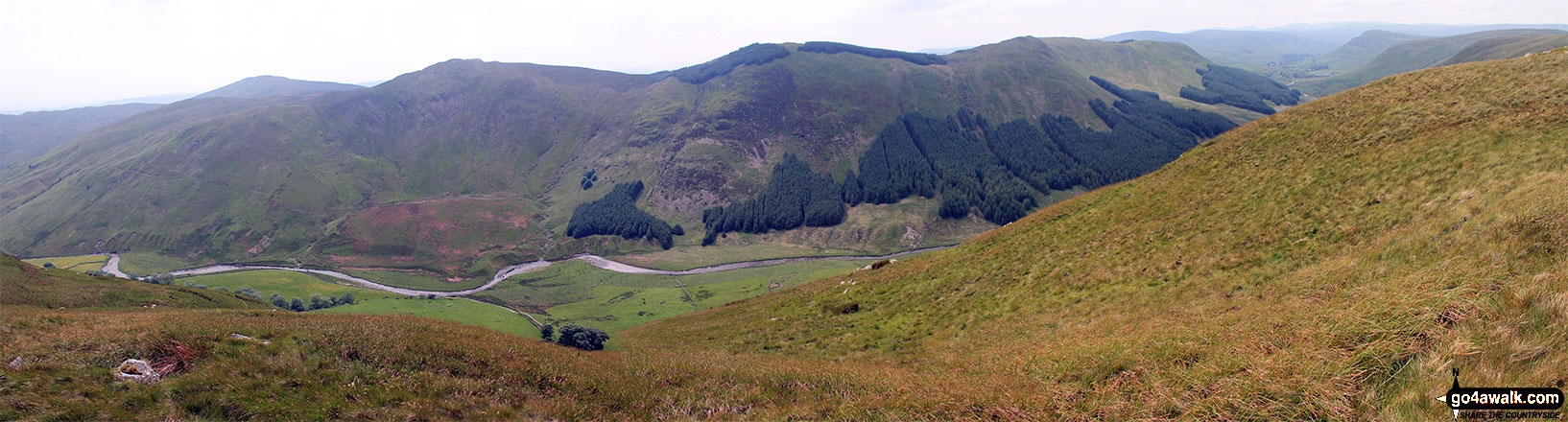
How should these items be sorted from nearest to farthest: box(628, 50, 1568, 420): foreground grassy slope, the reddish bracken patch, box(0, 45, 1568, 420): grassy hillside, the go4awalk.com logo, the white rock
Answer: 1. the go4awalk.com logo
2. box(628, 50, 1568, 420): foreground grassy slope
3. box(0, 45, 1568, 420): grassy hillside
4. the white rock
5. the reddish bracken patch

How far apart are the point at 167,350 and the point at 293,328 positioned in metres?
4.10

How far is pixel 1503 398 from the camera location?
265 inches

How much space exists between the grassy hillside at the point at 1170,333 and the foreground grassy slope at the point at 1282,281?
9 centimetres

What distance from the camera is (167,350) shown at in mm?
14000

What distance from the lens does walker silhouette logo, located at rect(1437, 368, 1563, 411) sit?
6547mm

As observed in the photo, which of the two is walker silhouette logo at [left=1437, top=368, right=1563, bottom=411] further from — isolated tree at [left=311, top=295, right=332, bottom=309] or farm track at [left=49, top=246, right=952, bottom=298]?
farm track at [left=49, top=246, right=952, bottom=298]

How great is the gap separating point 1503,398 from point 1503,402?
0.61ft

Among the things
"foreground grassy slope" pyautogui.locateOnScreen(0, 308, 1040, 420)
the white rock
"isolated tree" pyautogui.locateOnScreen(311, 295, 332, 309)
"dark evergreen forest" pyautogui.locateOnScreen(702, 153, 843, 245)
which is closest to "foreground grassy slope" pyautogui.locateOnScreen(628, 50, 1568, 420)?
"foreground grassy slope" pyautogui.locateOnScreen(0, 308, 1040, 420)

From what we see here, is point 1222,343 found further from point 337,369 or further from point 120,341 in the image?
point 120,341

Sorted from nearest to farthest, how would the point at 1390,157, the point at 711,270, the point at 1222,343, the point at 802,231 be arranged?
the point at 1222,343, the point at 1390,157, the point at 711,270, the point at 802,231

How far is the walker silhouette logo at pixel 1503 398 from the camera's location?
21.5 ft

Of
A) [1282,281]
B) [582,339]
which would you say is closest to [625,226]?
[582,339]

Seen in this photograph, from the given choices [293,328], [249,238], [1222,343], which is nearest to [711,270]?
[293,328]

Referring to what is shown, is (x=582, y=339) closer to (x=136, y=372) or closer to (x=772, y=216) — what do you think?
(x=136, y=372)
